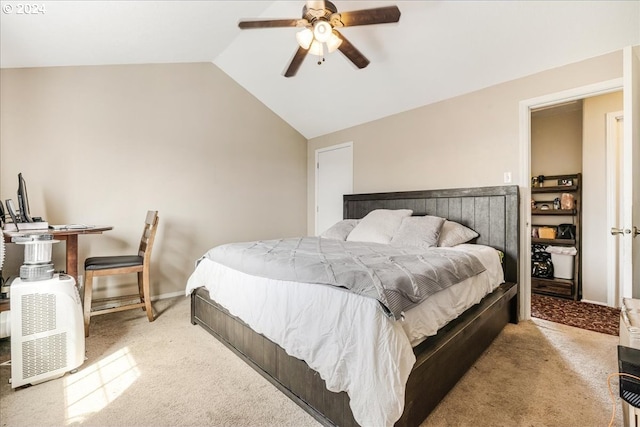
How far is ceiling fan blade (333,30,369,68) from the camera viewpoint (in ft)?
7.15

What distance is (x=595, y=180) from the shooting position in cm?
329

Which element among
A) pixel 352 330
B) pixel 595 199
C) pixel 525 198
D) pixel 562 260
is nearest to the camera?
pixel 352 330

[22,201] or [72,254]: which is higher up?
[22,201]

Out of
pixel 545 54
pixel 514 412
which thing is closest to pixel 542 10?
pixel 545 54

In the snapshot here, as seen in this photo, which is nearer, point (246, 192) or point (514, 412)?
point (514, 412)

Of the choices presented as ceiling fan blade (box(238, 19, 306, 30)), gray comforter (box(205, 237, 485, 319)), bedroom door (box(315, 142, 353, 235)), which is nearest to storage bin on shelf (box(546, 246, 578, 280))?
gray comforter (box(205, 237, 485, 319))

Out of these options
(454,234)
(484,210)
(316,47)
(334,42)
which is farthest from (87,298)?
(484,210)

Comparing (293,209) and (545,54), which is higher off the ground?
(545,54)

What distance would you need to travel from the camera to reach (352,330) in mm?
1225

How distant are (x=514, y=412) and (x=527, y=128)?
7.84ft

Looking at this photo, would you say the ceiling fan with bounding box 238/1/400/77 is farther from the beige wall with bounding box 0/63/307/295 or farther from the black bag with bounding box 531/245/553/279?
the black bag with bounding box 531/245/553/279

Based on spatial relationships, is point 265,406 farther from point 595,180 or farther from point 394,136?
point 595,180

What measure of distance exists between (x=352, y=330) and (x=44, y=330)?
6.11 ft

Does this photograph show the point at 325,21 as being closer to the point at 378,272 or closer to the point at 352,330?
the point at 378,272
